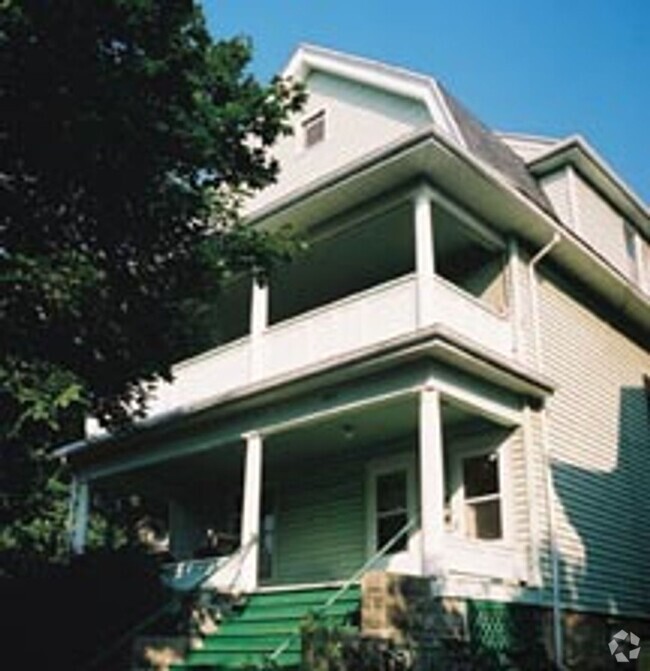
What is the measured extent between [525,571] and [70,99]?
8.10 meters

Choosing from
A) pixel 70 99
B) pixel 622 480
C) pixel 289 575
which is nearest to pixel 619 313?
pixel 622 480

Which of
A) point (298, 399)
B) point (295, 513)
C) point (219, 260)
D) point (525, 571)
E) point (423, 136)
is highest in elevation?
point (423, 136)

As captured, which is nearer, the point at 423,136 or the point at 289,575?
the point at 423,136

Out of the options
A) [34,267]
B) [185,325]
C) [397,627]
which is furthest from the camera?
[185,325]

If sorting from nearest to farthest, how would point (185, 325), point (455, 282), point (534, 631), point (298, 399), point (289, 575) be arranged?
point (185, 325) < point (534, 631) < point (298, 399) < point (455, 282) < point (289, 575)

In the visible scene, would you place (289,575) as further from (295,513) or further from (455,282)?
(455,282)

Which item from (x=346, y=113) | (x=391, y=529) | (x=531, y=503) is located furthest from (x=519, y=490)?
(x=346, y=113)

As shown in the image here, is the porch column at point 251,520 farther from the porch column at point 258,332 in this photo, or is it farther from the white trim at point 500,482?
the white trim at point 500,482

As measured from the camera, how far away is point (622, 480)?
14.8 m

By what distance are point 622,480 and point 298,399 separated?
19.1 ft

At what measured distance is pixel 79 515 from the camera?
17500mm

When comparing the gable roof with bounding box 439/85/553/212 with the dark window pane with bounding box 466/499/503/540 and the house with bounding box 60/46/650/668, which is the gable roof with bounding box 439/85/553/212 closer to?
the house with bounding box 60/46/650/668

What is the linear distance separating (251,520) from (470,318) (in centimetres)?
429

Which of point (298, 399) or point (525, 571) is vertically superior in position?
point (298, 399)
